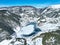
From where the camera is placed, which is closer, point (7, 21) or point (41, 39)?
point (41, 39)

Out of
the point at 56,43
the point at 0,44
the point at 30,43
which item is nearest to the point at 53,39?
A: the point at 56,43

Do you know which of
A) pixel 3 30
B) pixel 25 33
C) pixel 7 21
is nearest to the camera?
pixel 25 33

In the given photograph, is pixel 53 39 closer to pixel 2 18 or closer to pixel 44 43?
pixel 44 43

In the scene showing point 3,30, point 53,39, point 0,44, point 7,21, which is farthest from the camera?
point 7,21

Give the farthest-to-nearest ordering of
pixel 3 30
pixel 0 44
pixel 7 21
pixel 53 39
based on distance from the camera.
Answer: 1. pixel 7 21
2. pixel 3 30
3. pixel 0 44
4. pixel 53 39

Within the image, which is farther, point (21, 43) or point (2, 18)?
point (2, 18)

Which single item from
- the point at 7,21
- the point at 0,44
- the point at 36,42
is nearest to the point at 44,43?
the point at 36,42

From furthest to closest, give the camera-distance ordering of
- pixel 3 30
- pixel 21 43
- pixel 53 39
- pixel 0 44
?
pixel 3 30, pixel 0 44, pixel 53 39, pixel 21 43

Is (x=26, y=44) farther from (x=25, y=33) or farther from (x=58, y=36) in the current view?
(x=25, y=33)
